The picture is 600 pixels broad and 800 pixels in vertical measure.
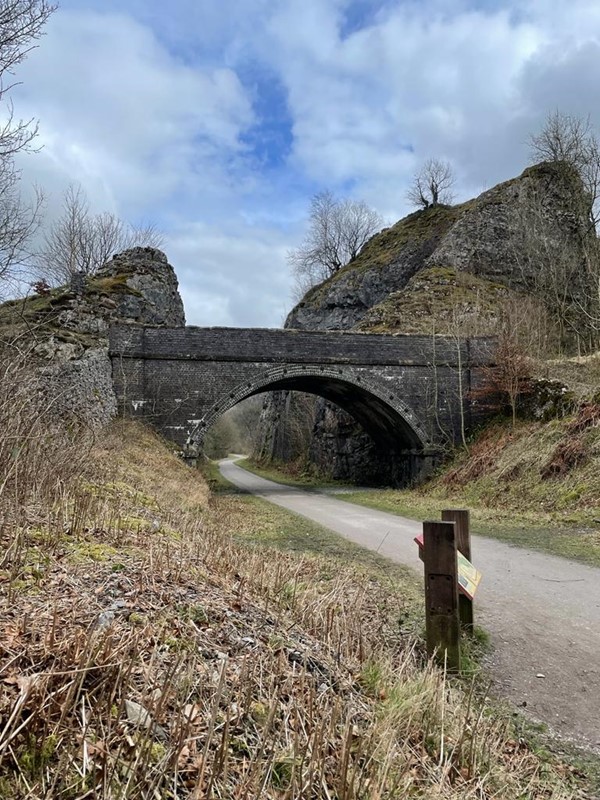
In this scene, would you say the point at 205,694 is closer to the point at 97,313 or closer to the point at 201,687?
the point at 201,687

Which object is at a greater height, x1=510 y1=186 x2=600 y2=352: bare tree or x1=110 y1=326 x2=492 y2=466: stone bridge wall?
x1=510 y1=186 x2=600 y2=352: bare tree

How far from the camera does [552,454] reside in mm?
14078

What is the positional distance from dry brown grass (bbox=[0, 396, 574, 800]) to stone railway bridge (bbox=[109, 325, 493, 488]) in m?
15.4

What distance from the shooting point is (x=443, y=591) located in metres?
3.85

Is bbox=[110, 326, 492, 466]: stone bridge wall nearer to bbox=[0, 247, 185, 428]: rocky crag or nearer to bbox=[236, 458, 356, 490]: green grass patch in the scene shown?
bbox=[0, 247, 185, 428]: rocky crag

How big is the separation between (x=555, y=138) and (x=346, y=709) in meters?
33.8

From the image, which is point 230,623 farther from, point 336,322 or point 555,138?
point 336,322

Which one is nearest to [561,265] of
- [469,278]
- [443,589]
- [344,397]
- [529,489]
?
[469,278]

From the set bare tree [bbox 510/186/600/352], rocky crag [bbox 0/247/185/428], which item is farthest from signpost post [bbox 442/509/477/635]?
bare tree [bbox 510/186/600/352]

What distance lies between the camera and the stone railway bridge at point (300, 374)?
1941 cm

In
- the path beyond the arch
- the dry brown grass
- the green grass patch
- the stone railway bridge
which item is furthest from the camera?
the green grass patch

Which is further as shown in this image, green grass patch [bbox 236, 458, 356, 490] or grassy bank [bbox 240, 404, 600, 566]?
green grass patch [bbox 236, 458, 356, 490]

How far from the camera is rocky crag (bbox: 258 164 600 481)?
2652cm

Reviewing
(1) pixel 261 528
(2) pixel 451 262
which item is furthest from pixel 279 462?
(1) pixel 261 528
